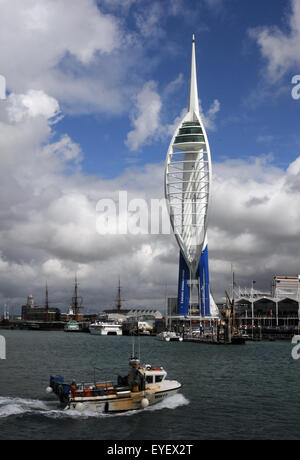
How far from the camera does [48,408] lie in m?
27.7

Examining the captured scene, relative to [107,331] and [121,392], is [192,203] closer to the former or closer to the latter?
[107,331]

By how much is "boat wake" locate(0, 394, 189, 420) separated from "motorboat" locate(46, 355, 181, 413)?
0.92 ft

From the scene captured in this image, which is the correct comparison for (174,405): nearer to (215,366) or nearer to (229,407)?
(229,407)

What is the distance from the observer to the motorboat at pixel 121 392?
2620 centimetres

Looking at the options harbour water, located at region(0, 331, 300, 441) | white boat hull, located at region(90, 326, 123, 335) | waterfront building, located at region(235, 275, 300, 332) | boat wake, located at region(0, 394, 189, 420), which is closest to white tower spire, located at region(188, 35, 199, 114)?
waterfront building, located at region(235, 275, 300, 332)

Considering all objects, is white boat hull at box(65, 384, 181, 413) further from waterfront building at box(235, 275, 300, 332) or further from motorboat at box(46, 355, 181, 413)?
waterfront building at box(235, 275, 300, 332)

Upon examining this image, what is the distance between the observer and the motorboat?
86.0ft

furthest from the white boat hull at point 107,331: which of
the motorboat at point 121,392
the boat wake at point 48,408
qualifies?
the motorboat at point 121,392

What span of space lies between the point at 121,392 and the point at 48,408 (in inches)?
164

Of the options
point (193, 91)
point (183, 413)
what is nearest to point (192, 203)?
point (193, 91)

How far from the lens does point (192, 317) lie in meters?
125

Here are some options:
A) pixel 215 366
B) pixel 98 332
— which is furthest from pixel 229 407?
pixel 98 332

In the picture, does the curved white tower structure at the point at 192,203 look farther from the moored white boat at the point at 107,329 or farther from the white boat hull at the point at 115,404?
the white boat hull at the point at 115,404

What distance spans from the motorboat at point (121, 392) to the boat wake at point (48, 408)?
0.28 meters
